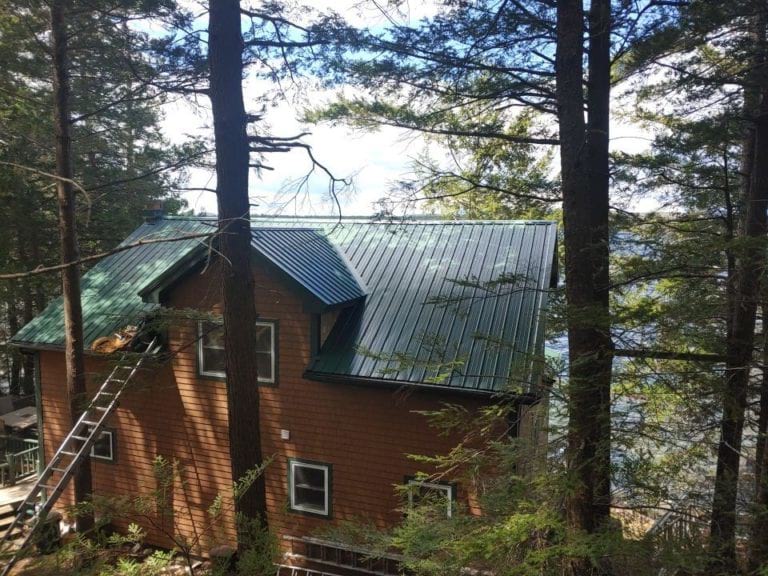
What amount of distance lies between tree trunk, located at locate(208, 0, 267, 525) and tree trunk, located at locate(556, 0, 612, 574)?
361 cm

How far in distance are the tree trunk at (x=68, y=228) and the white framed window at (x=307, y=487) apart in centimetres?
332

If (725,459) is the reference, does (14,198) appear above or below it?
above

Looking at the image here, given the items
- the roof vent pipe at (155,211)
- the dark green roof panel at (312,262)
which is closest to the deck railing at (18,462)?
the roof vent pipe at (155,211)

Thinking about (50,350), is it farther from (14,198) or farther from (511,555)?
(511,555)

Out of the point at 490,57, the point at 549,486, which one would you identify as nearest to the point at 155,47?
the point at 490,57

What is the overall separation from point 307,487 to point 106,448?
4.64 meters

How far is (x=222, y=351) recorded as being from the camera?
375 inches

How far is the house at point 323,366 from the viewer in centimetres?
814

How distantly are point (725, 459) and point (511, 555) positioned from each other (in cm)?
372

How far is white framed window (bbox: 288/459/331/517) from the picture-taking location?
8.89 meters

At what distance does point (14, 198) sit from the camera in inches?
597

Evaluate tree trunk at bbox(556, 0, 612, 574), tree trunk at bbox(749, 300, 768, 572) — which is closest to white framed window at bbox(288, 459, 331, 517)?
tree trunk at bbox(556, 0, 612, 574)

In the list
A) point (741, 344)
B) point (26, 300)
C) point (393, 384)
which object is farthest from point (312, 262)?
point (26, 300)

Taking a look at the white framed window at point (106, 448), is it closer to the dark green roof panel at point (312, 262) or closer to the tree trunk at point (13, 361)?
the dark green roof panel at point (312, 262)
